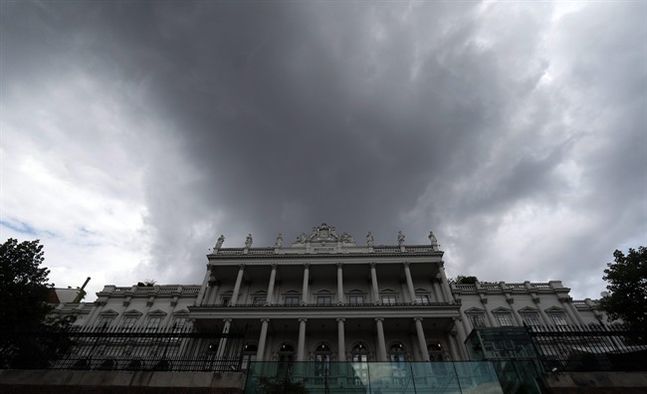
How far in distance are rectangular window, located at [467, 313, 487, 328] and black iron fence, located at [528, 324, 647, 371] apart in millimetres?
16277

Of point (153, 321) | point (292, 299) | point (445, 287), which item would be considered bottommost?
point (153, 321)

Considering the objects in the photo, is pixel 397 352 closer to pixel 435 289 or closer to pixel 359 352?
pixel 359 352

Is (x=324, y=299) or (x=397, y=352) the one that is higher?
(x=324, y=299)

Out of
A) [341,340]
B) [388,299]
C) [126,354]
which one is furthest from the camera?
[388,299]

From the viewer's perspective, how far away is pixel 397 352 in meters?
25.4

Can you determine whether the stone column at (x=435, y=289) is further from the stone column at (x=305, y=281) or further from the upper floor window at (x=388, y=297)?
the stone column at (x=305, y=281)

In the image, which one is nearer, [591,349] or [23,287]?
[591,349]

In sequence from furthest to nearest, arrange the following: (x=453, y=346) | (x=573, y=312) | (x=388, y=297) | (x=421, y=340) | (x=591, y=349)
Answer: (x=388, y=297) < (x=573, y=312) < (x=453, y=346) < (x=421, y=340) < (x=591, y=349)

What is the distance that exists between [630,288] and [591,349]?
11.4 m

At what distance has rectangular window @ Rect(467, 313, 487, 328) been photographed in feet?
90.6

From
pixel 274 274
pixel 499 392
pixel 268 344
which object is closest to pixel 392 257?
pixel 274 274

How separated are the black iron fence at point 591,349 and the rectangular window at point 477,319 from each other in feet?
53.4

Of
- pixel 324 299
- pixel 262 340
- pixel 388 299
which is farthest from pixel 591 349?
pixel 324 299

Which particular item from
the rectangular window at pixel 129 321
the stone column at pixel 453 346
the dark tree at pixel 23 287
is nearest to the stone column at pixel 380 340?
the stone column at pixel 453 346
